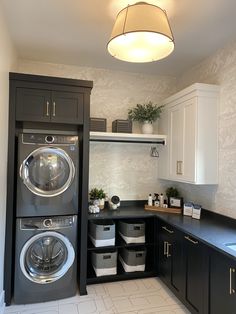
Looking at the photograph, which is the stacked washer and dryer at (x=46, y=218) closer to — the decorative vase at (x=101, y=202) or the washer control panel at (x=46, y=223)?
the washer control panel at (x=46, y=223)

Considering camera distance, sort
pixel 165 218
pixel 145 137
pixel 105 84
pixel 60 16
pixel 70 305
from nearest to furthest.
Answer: pixel 60 16 < pixel 70 305 < pixel 165 218 < pixel 145 137 < pixel 105 84

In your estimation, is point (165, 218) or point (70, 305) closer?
point (70, 305)

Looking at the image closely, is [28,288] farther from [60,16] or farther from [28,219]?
[60,16]

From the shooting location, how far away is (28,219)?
8.00 feet

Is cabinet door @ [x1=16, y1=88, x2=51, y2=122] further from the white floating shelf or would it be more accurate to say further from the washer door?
the washer door

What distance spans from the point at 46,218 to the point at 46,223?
0.05m

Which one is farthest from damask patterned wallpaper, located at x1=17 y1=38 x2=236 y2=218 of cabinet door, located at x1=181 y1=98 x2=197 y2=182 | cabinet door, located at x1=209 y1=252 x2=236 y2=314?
cabinet door, located at x1=209 y1=252 x2=236 y2=314

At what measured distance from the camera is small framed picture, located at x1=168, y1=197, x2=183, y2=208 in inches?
125

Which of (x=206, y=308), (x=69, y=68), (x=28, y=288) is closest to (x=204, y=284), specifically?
(x=206, y=308)

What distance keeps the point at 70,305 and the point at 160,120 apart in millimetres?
2564

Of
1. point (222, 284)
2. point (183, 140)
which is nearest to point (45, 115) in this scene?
point (183, 140)

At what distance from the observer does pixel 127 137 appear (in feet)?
10.5

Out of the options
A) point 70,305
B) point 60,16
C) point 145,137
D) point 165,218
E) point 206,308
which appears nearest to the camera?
point 206,308

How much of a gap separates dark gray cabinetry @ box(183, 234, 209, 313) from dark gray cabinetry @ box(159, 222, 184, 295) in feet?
0.35
